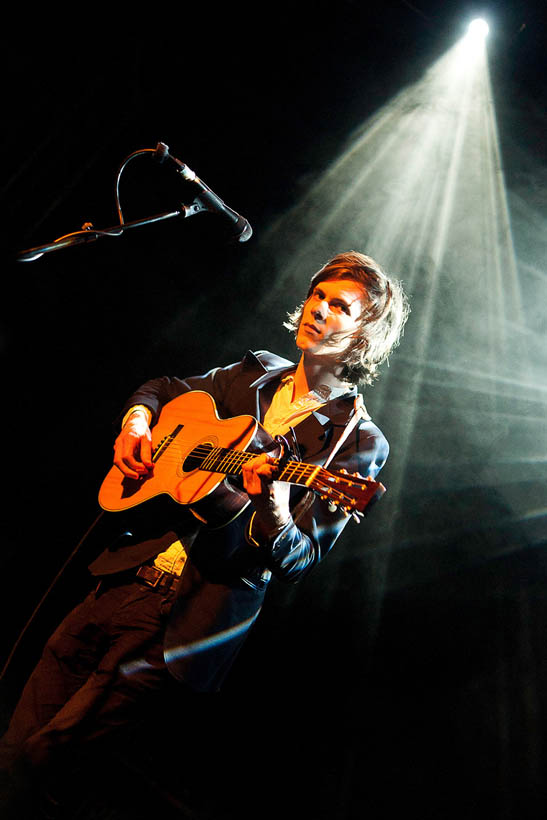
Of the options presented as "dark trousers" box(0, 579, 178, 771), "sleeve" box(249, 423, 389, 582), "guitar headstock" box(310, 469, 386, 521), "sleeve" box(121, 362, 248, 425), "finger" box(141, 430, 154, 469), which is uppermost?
"guitar headstock" box(310, 469, 386, 521)

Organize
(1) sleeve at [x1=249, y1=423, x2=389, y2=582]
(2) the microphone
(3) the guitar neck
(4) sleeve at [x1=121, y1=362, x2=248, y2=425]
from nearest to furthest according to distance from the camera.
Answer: (3) the guitar neck
(1) sleeve at [x1=249, y1=423, x2=389, y2=582]
(2) the microphone
(4) sleeve at [x1=121, y1=362, x2=248, y2=425]

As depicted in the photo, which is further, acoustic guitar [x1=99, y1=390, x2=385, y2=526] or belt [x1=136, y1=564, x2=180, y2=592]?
belt [x1=136, y1=564, x2=180, y2=592]

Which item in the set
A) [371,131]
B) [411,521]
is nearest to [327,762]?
[411,521]

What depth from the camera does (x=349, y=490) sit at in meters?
1.42

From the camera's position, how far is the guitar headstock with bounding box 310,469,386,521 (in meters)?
1.38

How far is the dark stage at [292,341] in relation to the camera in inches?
98.3

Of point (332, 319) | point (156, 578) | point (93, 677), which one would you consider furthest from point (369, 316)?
point (93, 677)

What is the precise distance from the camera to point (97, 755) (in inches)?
69.0

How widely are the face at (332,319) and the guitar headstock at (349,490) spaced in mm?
921

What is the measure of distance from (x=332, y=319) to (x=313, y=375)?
0.27 meters

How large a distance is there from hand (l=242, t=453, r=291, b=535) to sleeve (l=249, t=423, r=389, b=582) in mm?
44

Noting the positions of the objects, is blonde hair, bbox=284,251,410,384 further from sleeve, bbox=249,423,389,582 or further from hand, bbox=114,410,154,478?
hand, bbox=114,410,154,478

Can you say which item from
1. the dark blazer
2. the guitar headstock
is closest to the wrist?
the dark blazer

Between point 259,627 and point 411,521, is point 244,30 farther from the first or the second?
point 259,627
